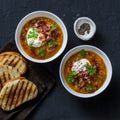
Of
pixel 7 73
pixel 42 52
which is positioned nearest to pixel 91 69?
pixel 42 52

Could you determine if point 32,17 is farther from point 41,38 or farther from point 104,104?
point 104,104

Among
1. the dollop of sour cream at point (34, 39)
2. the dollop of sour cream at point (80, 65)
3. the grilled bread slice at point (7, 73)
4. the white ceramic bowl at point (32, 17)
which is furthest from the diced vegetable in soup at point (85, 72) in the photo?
the grilled bread slice at point (7, 73)

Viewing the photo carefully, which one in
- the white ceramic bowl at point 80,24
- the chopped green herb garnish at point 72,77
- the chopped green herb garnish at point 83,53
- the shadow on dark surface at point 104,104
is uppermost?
the white ceramic bowl at point 80,24

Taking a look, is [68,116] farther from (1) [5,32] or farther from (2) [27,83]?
(1) [5,32]

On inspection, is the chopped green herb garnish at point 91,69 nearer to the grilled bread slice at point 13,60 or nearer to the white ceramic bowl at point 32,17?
the white ceramic bowl at point 32,17

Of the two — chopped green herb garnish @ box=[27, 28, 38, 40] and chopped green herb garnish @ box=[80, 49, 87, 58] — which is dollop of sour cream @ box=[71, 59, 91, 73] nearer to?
chopped green herb garnish @ box=[80, 49, 87, 58]
